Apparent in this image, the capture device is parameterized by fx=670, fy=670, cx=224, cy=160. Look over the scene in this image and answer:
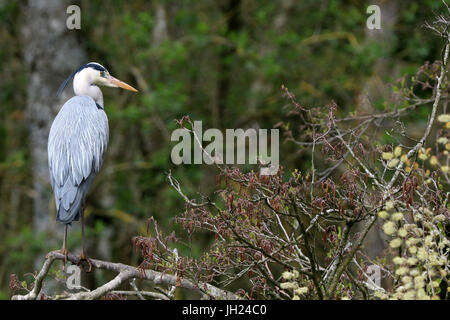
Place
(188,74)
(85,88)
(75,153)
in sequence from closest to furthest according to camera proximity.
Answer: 1. (75,153)
2. (85,88)
3. (188,74)

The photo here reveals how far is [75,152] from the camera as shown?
4.58 meters

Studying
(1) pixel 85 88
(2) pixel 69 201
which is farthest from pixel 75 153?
(1) pixel 85 88

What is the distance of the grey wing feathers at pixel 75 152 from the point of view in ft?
14.3

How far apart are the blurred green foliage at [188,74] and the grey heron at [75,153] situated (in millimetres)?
3226

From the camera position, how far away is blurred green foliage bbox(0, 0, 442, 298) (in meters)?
8.66

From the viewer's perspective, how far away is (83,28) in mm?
7941

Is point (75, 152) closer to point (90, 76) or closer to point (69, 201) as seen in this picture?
point (69, 201)

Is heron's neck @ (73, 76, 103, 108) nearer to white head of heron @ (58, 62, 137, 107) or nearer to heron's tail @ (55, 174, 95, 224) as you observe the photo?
white head of heron @ (58, 62, 137, 107)

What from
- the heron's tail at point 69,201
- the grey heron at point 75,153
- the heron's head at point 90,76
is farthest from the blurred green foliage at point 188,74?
the heron's tail at point 69,201

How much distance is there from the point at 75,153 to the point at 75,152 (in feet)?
0.05
